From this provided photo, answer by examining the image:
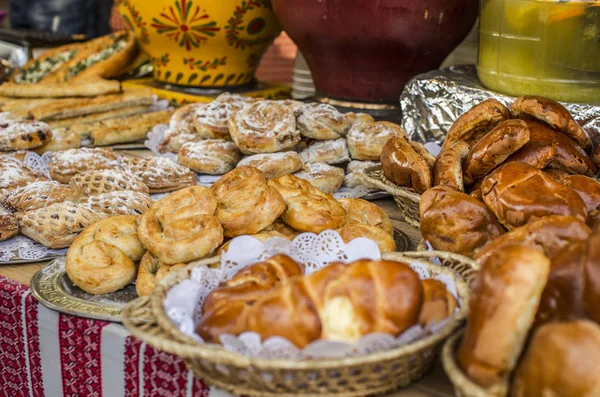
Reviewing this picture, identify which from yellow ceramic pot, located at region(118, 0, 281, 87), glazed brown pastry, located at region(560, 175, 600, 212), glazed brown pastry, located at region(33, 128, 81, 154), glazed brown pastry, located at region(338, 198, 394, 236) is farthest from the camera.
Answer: yellow ceramic pot, located at region(118, 0, 281, 87)

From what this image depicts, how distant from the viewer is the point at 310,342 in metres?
0.80

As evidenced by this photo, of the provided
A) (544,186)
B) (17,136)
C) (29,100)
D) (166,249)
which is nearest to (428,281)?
(544,186)

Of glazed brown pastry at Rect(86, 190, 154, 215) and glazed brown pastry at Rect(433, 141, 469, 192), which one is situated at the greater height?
glazed brown pastry at Rect(433, 141, 469, 192)

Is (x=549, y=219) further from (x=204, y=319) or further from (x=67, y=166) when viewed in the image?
(x=67, y=166)

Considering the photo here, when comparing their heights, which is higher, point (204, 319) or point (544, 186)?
point (544, 186)

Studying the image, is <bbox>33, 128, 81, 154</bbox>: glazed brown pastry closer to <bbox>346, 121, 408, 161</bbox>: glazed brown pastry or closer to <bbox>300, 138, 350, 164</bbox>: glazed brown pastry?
<bbox>300, 138, 350, 164</bbox>: glazed brown pastry

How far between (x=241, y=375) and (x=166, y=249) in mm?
380

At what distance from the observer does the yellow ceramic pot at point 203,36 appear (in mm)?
2486

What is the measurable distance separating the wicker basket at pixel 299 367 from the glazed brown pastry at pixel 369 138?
96cm

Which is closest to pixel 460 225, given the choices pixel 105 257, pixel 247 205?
pixel 247 205

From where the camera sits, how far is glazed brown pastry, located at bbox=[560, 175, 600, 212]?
1137 mm

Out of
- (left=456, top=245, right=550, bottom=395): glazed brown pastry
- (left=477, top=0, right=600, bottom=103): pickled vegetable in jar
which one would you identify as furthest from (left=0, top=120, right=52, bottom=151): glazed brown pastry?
(left=456, top=245, right=550, bottom=395): glazed brown pastry

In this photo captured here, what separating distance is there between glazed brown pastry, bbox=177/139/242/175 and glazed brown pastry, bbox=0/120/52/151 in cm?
51

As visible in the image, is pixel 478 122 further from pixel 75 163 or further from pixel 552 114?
pixel 75 163
